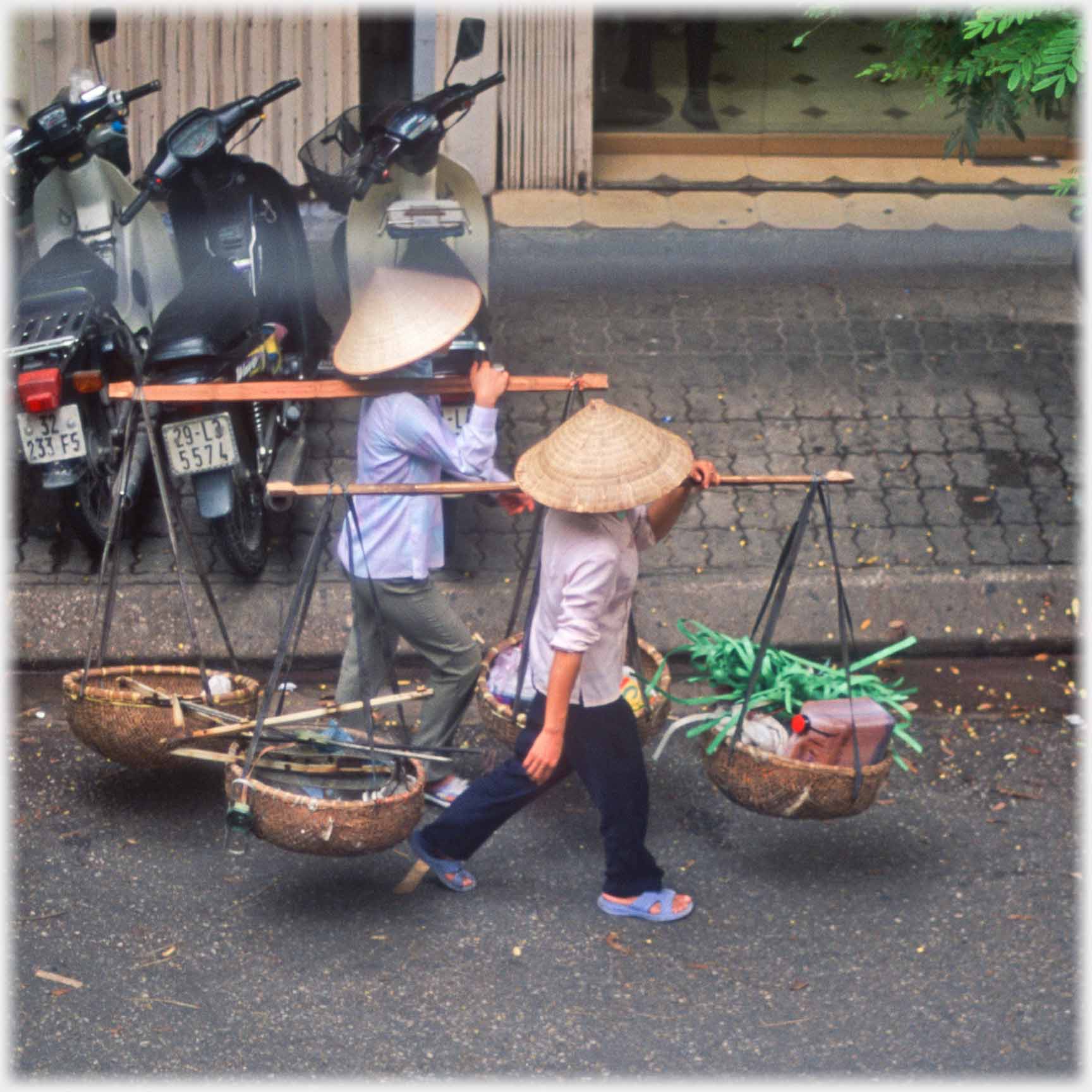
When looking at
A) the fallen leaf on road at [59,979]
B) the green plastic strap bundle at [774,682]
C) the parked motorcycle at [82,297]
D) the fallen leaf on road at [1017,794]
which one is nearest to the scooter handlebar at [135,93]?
the parked motorcycle at [82,297]

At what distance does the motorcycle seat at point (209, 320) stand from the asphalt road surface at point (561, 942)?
4.60 ft

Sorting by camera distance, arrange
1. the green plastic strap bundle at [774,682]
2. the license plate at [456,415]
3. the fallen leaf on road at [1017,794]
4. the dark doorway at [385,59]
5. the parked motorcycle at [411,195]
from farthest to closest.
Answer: the dark doorway at [385,59]
the parked motorcycle at [411,195]
the license plate at [456,415]
the fallen leaf on road at [1017,794]
the green plastic strap bundle at [774,682]

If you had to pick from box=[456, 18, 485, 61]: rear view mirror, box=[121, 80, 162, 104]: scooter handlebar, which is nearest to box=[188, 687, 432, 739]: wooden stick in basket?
box=[456, 18, 485, 61]: rear view mirror

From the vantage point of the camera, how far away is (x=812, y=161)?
30.6 feet

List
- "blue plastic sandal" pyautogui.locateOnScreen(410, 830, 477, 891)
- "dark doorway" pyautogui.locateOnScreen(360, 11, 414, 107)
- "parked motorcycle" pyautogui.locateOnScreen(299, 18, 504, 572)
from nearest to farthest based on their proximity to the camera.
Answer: "blue plastic sandal" pyautogui.locateOnScreen(410, 830, 477, 891)
"parked motorcycle" pyautogui.locateOnScreen(299, 18, 504, 572)
"dark doorway" pyautogui.locateOnScreen(360, 11, 414, 107)

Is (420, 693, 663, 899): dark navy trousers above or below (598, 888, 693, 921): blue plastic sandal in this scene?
above

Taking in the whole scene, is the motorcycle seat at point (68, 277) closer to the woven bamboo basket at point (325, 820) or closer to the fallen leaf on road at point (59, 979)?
the woven bamboo basket at point (325, 820)

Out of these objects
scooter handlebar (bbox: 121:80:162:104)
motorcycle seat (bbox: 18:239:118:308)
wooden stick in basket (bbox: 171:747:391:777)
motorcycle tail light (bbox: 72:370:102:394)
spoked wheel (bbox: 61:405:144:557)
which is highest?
scooter handlebar (bbox: 121:80:162:104)

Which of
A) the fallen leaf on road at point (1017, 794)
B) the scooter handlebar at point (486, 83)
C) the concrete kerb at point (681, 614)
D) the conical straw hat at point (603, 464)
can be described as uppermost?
the scooter handlebar at point (486, 83)

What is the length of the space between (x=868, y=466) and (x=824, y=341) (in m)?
1.04

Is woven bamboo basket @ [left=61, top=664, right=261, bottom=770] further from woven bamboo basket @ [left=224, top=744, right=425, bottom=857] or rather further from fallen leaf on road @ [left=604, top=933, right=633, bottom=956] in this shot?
fallen leaf on road @ [left=604, top=933, right=633, bottom=956]

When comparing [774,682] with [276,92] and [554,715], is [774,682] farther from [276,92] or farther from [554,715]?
[276,92]

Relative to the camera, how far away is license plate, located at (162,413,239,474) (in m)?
5.63

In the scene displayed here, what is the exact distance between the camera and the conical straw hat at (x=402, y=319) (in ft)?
15.7
